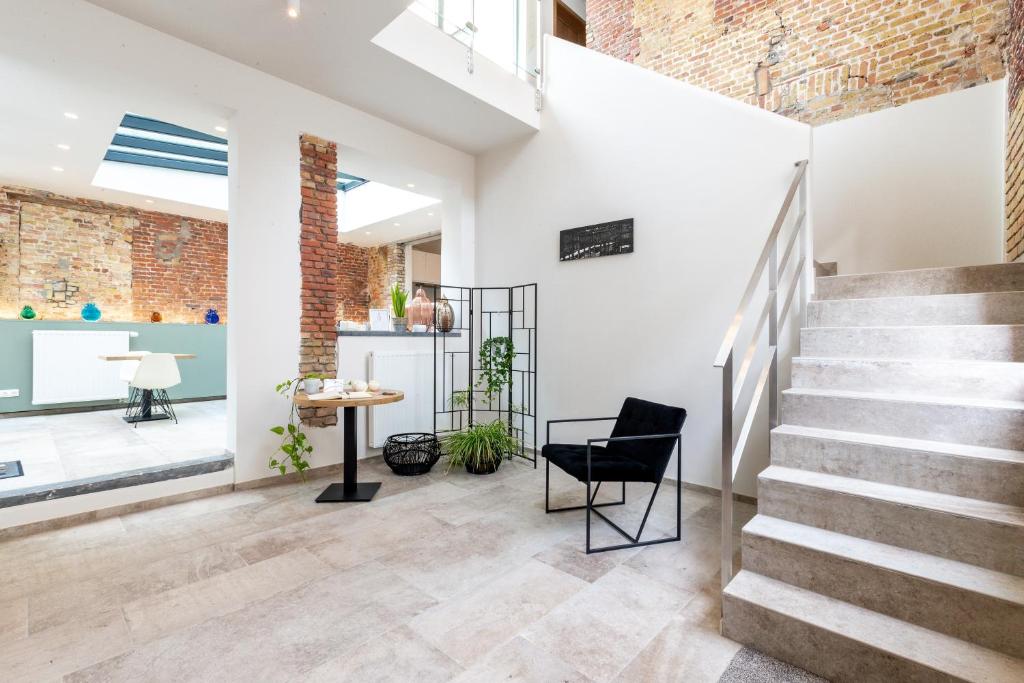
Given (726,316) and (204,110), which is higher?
(204,110)

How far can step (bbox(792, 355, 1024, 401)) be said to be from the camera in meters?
2.03

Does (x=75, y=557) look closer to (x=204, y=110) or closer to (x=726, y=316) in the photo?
(x=204, y=110)

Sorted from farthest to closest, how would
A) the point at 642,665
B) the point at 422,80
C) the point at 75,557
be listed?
the point at 422,80 < the point at 75,557 < the point at 642,665

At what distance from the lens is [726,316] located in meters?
3.57

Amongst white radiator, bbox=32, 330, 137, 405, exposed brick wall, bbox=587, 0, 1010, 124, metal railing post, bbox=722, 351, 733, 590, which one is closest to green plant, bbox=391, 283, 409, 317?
metal railing post, bbox=722, 351, 733, 590

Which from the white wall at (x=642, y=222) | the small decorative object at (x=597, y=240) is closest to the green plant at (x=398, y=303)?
the white wall at (x=642, y=222)

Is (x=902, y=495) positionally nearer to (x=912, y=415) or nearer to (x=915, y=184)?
(x=912, y=415)

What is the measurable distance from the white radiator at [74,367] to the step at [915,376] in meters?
7.88

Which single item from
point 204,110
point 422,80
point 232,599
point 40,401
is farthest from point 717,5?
point 40,401

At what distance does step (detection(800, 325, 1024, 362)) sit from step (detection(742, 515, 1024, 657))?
114 cm

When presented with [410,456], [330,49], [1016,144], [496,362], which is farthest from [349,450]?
[1016,144]

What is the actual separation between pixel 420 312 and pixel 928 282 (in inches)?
162

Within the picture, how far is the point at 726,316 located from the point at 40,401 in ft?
26.1

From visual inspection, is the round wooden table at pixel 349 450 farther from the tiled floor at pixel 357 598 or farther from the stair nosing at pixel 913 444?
the stair nosing at pixel 913 444
